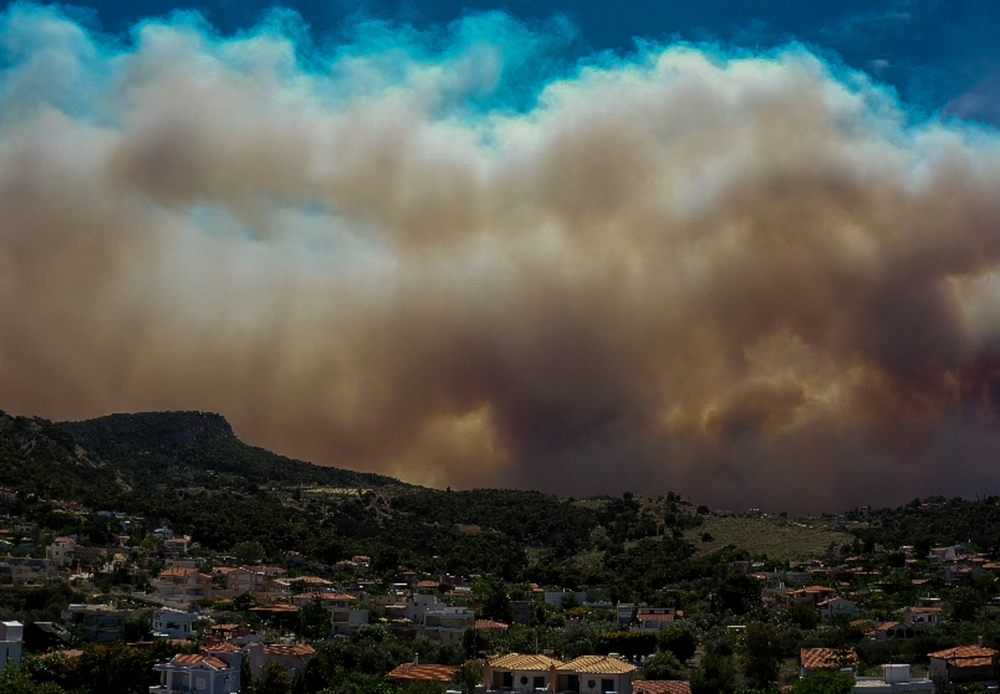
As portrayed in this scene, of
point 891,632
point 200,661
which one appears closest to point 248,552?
point 200,661

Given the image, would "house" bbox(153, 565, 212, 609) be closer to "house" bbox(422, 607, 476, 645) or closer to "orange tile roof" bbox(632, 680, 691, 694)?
"house" bbox(422, 607, 476, 645)

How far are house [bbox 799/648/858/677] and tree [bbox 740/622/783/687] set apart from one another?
172 cm

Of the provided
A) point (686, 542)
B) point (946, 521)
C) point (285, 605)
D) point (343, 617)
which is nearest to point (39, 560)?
point (285, 605)

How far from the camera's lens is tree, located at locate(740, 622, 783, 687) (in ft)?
238

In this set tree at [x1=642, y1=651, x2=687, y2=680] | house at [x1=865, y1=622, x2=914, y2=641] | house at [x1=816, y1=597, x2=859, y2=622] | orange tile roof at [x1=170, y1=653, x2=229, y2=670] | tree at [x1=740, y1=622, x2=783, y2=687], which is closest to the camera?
orange tile roof at [x1=170, y1=653, x2=229, y2=670]

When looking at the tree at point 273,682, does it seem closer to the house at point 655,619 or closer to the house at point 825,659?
the house at point 825,659

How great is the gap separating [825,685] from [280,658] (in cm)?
3302

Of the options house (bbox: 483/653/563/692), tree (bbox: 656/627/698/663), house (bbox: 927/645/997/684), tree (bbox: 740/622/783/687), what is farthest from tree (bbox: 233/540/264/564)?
house (bbox: 927/645/997/684)

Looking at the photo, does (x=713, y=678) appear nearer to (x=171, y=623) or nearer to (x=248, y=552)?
(x=171, y=623)

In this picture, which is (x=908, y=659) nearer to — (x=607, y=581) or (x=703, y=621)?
(x=703, y=621)

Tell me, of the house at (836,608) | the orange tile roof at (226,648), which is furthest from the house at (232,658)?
the house at (836,608)

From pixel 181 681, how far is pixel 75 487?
3741 inches

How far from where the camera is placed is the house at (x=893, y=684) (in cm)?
5931

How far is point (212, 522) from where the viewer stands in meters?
151
